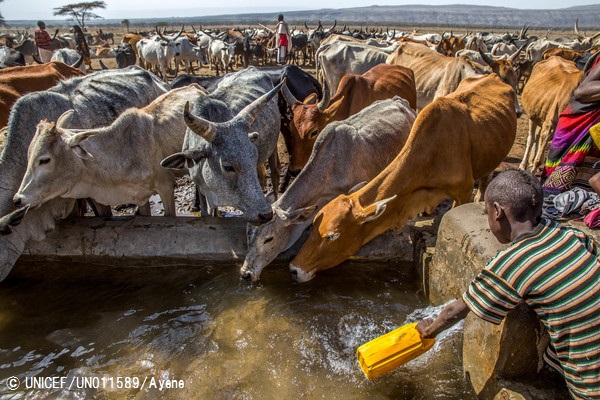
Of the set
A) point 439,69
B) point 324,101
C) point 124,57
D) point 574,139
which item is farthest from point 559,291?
point 124,57

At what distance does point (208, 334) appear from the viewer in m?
3.67

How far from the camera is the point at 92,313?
158 inches

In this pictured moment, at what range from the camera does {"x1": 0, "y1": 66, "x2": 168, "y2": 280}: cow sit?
4145mm

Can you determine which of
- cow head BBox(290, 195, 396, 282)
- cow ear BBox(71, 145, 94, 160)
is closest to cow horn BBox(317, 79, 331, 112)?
cow head BBox(290, 195, 396, 282)

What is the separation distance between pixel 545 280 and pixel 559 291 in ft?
0.28

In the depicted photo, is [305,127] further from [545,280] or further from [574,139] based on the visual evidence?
[545,280]

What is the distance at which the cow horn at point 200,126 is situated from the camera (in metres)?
3.76

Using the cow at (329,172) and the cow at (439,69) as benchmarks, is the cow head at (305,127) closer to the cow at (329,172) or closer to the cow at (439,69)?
the cow at (329,172)

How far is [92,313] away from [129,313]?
0.36m

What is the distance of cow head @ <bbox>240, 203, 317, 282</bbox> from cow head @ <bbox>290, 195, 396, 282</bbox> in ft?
0.69

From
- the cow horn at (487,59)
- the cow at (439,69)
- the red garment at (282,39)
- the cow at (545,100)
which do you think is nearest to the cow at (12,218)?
the cow at (439,69)

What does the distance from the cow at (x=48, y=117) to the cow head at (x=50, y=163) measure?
316 mm

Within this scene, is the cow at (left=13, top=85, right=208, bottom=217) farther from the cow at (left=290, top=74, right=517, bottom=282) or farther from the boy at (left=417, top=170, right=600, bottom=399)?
the boy at (left=417, top=170, right=600, bottom=399)

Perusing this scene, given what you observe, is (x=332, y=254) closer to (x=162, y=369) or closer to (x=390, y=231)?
(x=390, y=231)
